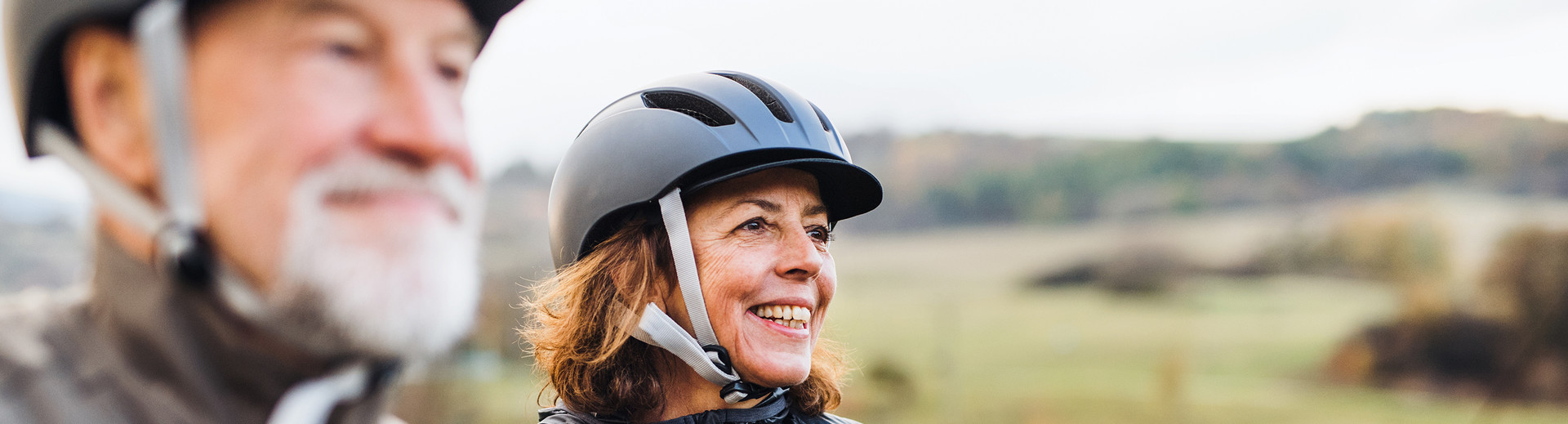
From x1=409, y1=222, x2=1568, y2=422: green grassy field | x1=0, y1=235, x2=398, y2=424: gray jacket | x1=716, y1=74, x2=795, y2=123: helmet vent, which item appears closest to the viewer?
x1=0, y1=235, x2=398, y2=424: gray jacket

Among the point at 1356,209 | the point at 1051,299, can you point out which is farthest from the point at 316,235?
the point at 1356,209

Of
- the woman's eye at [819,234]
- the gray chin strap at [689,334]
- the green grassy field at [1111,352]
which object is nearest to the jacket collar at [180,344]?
the gray chin strap at [689,334]

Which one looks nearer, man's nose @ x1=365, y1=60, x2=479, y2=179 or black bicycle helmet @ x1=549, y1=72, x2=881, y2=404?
man's nose @ x1=365, y1=60, x2=479, y2=179

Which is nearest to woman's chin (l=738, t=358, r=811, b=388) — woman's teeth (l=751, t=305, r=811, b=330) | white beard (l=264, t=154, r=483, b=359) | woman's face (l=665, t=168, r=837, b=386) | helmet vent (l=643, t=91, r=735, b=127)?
woman's face (l=665, t=168, r=837, b=386)

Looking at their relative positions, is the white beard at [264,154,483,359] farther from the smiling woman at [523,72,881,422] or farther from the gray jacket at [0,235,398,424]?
the smiling woman at [523,72,881,422]

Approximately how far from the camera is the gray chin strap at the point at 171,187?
2.95 ft

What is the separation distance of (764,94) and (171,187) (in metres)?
2.18

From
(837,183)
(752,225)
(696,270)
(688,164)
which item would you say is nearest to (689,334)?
(696,270)

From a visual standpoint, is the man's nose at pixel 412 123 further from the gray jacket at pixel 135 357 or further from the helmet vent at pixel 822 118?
the helmet vent at pixel 822 118

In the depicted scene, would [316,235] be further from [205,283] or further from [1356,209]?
[1356,209]

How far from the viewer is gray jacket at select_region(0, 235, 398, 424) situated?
0.90 meters

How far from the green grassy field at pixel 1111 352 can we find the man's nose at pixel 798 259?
16.9 m

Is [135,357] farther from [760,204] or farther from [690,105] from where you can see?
[690,105]

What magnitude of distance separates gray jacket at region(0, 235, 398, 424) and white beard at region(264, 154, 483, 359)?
65mm
